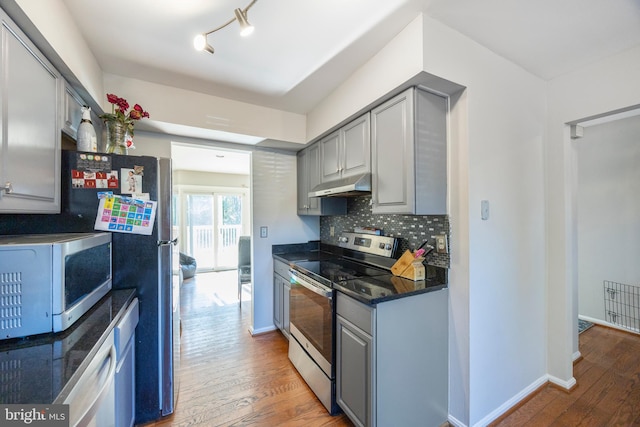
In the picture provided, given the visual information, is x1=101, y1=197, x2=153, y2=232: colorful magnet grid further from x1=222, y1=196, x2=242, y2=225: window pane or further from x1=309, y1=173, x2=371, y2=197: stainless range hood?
x1=222, y1=196, x2=242, y2=225: window pane

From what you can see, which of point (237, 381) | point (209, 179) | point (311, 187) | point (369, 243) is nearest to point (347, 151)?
point (311, 187)

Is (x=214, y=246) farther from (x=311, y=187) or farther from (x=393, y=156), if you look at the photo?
(x=393, y=156)

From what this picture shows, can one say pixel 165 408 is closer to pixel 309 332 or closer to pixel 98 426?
pixel 98 426

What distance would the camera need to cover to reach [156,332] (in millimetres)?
1606

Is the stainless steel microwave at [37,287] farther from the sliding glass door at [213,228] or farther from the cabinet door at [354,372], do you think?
the sliding glass door at [213,228]

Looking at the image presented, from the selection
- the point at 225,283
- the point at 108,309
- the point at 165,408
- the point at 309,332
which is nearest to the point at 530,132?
the point at 309,332

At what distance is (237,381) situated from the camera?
2.04 metres

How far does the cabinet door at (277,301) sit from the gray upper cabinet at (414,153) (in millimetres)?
1578

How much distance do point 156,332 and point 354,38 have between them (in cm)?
224

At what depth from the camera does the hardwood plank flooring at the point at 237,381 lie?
1673 millimetres

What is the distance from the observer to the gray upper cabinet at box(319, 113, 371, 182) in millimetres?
1955

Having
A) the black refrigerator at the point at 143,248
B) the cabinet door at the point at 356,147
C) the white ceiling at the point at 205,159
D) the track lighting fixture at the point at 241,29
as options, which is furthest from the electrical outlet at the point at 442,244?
the white ceiling at the point at 205,159

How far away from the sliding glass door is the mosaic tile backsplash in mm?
3632

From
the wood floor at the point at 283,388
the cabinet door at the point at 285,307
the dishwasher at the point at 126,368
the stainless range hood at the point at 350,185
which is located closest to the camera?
the dishwasher at the point at 126,368
